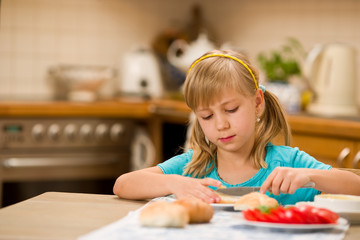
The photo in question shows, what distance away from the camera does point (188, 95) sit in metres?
1.44

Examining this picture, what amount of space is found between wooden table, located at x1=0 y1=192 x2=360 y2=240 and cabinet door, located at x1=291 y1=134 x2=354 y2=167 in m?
1.19

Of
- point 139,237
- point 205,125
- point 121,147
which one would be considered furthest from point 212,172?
Result: point 121,147

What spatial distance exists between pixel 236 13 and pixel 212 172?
242cm

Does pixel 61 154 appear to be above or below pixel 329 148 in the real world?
below

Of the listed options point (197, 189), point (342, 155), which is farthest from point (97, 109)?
point (197, 189)

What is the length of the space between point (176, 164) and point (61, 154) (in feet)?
5.41

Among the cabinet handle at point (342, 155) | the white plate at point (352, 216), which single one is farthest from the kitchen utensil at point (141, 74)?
the white plate at point (352, 216)

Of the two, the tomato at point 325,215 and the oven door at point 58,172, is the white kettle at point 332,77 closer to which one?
the oven door at point 58,172

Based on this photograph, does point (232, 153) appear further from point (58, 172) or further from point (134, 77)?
point (134, 77)

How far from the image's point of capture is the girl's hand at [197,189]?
3.84 feet

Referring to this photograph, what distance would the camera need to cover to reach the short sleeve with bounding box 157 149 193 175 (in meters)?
1.51

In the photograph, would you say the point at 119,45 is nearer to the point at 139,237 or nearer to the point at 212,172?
the point at 212,172

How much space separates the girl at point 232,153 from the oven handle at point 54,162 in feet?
5.13

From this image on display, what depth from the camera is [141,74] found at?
142 inches
